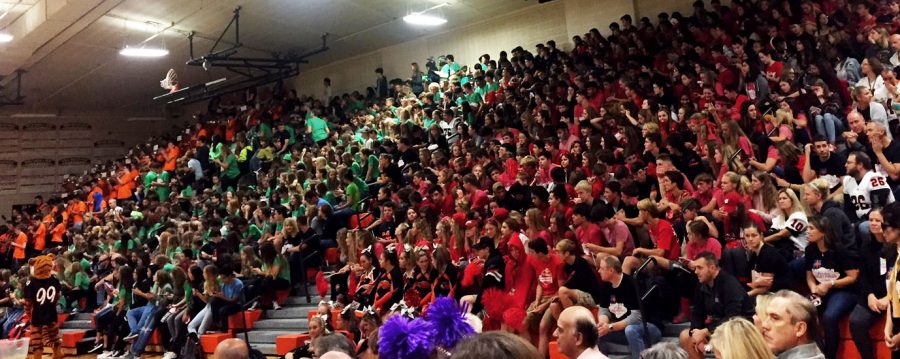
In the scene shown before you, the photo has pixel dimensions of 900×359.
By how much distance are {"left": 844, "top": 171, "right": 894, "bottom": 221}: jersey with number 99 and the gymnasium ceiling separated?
1050 cm

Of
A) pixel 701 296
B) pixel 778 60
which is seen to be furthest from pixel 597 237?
pixel 778 60

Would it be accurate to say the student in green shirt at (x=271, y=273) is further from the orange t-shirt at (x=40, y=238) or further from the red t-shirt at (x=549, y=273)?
the orange t-shirt at (x=40, y=238)

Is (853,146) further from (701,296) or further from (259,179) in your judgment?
(259,179)

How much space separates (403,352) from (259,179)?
1237 cm

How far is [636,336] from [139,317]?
7958 mm

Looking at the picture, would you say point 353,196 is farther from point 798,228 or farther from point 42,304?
point 798,228

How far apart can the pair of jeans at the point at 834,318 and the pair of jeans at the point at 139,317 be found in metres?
8.75

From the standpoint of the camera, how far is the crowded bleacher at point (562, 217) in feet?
16.7

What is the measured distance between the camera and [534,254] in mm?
6574

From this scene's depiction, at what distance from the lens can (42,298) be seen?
30.2ft

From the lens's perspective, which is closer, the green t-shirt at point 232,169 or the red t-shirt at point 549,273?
the red t-shirt at point 549,273

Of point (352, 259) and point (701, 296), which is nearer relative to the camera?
point (701, 296)

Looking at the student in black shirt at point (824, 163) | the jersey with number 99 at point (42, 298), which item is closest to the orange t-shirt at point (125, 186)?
the jersey with number 99 at point (42, 298)

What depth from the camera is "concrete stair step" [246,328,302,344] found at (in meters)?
Answer: 9.09
